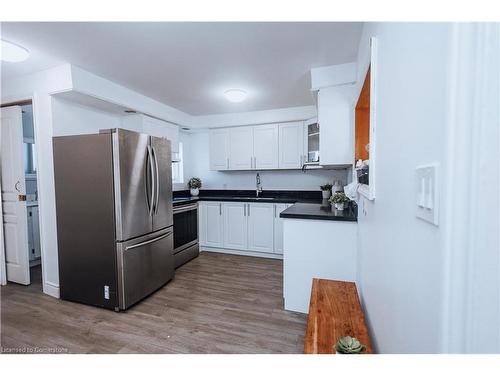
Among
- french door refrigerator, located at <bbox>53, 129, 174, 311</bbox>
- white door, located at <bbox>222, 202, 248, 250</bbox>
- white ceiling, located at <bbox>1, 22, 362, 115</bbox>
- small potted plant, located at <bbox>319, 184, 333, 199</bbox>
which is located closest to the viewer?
white ceiling, located at <bbox>1, 22, 362, 115</bbox>

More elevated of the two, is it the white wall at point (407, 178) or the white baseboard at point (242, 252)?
the white wall at point (407, 178)

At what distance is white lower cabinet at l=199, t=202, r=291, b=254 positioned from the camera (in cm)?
376

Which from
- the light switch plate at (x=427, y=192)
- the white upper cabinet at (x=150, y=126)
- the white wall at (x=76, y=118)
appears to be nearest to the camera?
the light switch plate at (x=427, y=192)

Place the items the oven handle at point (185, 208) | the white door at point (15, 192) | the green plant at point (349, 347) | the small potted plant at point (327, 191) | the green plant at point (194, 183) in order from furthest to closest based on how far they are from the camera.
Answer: the green plant at point (194, 183) → the small potted plant at point (327, 191) → the oven handle at point (185, 208) → the white door at point (15, 192) → the green plant at point (349, 347)

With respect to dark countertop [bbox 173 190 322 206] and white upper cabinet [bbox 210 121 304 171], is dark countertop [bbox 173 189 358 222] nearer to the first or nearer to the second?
dark countertop [bbox 173 190 322 206]

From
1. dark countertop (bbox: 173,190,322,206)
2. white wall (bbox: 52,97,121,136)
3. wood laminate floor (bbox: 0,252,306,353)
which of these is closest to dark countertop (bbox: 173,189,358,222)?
dark countertop (bbox: 173,190,322,206)

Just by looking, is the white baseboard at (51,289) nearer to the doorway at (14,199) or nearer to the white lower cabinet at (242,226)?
the doorway at (14,199)

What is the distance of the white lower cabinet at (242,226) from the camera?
12.3 feet

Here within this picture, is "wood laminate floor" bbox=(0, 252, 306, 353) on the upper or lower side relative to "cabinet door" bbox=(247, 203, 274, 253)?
lower

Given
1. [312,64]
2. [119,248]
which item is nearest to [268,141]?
[312,64]

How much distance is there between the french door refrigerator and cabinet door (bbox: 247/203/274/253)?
5.53 feet

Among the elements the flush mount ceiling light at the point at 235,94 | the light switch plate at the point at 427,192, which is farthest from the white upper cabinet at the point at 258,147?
the light switch plate at the point at 427,192

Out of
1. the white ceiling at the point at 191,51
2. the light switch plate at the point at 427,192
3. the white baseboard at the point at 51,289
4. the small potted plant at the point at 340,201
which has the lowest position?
the white baseboard at the point at 51,289

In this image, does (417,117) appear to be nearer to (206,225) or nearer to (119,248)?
(119,248)
